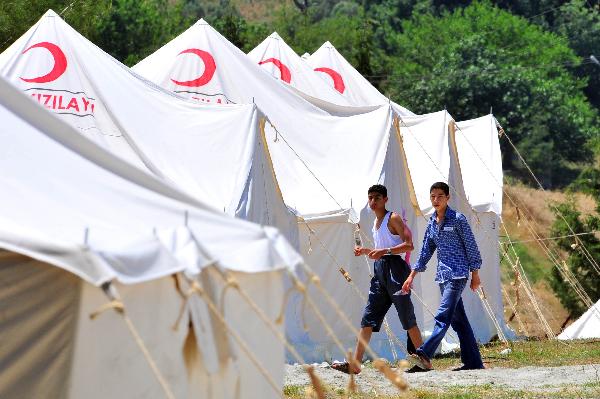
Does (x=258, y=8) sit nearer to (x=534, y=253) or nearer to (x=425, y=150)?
(x=534, y=253)

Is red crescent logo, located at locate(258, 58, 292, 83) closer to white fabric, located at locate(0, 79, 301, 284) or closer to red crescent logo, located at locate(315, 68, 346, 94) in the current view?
red crescent logo, located at locate(315, 68, 346, 94)

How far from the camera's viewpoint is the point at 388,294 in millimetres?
11664

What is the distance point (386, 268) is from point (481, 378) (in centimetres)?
136

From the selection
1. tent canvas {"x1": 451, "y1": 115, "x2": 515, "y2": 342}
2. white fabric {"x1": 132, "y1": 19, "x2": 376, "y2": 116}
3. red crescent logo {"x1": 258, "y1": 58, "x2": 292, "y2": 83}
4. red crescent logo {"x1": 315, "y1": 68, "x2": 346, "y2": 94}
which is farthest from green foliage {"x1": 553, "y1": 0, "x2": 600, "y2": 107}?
white fabric {"x1": 132, "y1": 19, "x2": 376, "y2": 116}

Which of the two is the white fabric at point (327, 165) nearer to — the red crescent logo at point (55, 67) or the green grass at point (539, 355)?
the green grass at point (539, 355)

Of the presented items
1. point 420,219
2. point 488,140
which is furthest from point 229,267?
point 488,140

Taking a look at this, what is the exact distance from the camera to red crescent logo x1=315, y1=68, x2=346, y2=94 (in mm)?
22719

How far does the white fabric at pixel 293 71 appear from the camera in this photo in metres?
20.2

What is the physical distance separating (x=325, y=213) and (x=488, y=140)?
23.0 ft

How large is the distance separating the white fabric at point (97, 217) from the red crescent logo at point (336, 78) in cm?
1606

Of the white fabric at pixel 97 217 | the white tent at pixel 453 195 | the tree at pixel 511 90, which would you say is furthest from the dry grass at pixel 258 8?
the white fabric at pixel 97 217

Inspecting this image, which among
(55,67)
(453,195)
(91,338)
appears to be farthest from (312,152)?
(91,338)

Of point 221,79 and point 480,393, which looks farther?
point 221,79

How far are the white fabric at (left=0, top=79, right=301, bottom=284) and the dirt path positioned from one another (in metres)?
3.62
